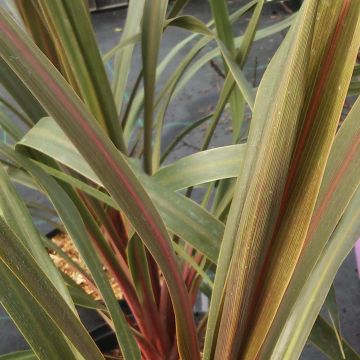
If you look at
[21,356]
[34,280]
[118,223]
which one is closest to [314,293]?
[34,280]

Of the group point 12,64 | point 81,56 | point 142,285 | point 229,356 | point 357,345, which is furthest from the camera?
point 357,345

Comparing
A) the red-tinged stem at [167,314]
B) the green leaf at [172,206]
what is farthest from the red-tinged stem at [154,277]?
the green leaf at [172,206]

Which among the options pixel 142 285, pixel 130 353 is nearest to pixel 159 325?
pixel 142 285

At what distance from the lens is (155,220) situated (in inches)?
12.7

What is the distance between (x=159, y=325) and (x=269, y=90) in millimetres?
391

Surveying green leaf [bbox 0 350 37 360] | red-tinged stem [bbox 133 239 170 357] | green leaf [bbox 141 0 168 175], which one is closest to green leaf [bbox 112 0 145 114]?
green leaf [bbox 141 0 168 175]

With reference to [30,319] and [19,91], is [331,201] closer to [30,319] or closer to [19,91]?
[30,319]

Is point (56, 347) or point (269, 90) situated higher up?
point (269, 90)

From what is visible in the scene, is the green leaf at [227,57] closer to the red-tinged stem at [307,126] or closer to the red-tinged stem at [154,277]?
the red-tinged stem at [307,126]

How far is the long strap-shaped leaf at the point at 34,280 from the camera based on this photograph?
0.27m

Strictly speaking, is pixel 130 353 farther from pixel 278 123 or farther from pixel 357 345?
pixel 357 345

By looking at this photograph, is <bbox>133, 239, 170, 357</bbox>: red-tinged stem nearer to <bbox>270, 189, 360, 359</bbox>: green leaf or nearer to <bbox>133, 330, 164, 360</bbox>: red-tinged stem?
<bbox>133, 330, 164, 360</bbox>: red-tinged stem

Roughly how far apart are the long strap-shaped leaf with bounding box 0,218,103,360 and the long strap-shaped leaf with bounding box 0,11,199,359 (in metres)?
0.06

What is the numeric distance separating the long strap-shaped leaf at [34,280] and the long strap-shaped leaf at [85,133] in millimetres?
59
